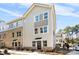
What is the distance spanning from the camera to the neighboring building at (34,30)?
222 inches

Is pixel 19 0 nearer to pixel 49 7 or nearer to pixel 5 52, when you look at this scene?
pixel 49 7

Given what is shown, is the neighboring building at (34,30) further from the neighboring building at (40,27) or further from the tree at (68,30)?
the tree at (68,30)

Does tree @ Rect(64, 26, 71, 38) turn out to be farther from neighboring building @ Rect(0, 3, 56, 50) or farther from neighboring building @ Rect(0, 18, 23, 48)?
neighboring building @ Rect(0, 18, 23, 48)

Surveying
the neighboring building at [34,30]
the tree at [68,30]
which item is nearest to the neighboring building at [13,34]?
the neighboring building at [34,30]

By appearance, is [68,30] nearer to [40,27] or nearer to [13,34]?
[40,27]

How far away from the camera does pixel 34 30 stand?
573cm

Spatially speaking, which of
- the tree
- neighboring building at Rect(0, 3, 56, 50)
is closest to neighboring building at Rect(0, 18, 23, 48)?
neighboring building at Rect(0, 3, 56, 50)

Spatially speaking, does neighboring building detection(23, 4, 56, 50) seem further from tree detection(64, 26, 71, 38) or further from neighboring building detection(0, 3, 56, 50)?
tree detection(64, 26, 71, 38)

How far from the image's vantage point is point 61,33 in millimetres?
5672

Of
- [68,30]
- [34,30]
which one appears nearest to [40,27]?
[34,30]

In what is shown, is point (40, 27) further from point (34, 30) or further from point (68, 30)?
point (68, 30)

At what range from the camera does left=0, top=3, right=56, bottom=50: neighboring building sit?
18.5 ft

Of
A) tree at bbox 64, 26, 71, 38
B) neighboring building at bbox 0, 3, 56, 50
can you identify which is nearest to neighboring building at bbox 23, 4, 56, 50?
neighboring building at bbox 0, 3, 56, 50

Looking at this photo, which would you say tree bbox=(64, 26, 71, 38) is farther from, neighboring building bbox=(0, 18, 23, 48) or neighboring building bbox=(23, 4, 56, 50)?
neighboring building bbox=(0, 18, 23, 48)
